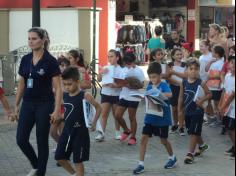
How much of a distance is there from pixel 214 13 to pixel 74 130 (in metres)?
24.0

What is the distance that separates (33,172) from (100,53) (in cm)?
1358

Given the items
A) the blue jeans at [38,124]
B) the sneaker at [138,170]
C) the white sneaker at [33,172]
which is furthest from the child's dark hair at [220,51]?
the white sneaker at [33,172]

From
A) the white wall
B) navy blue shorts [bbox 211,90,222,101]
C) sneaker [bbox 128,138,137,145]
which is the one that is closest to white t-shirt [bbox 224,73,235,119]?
sneaker [bbox 128,138,137,145]

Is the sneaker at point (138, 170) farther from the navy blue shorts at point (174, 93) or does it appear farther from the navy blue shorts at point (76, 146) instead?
the navy blue shorts at point (174, 93)

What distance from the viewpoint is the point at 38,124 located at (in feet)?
23.0

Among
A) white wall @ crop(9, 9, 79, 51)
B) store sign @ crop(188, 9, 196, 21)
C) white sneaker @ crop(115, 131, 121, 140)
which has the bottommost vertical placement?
Answer: white sneaker @ crop(115, 131, 121, 140)

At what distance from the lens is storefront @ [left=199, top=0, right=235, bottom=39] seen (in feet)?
92.9

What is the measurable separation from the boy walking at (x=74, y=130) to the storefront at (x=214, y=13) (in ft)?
71.4

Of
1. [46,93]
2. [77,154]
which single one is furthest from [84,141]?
[46,93]

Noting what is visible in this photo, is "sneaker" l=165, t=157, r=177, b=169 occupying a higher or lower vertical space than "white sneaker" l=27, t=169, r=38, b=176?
lower

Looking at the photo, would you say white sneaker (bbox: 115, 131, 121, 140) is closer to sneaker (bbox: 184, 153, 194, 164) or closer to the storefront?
sneaker (bbox: 184, 153, 194, 164)

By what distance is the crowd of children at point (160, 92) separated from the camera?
6777 mm

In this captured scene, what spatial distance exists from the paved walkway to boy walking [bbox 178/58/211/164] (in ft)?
0.85

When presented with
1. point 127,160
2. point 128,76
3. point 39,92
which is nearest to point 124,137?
point 128,76
